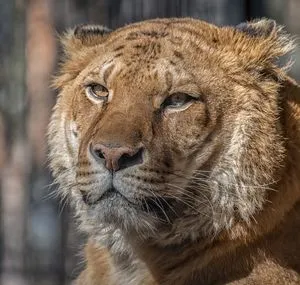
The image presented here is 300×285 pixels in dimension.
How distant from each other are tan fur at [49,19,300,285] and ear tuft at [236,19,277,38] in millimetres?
27

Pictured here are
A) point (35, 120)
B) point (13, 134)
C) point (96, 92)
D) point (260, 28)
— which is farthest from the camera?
point (13, 134)

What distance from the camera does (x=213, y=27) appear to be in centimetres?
387

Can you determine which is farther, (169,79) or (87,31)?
(87,31)

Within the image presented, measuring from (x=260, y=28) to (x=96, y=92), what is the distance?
627 mm

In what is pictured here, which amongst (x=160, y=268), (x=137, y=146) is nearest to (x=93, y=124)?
(x=137, y=146)

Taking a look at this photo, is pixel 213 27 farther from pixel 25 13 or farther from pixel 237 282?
pixel 25 13

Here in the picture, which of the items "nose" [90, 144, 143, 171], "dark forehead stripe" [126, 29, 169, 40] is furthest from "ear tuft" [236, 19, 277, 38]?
"nose" [90, 144, 143, 171]

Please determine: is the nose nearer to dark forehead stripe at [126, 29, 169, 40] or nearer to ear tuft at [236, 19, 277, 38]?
dark forehead stripe at [126, 29, 169, 40]

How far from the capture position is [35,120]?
21.0 ft

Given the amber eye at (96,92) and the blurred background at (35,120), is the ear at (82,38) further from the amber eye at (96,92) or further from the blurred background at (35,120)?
the blurred background at (35,120)

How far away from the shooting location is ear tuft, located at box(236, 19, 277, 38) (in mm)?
3805

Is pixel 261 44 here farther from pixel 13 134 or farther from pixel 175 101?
pixel 13 134

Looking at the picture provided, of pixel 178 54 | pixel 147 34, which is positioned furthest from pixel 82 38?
pixel 178 54

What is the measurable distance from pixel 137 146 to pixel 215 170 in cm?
36
